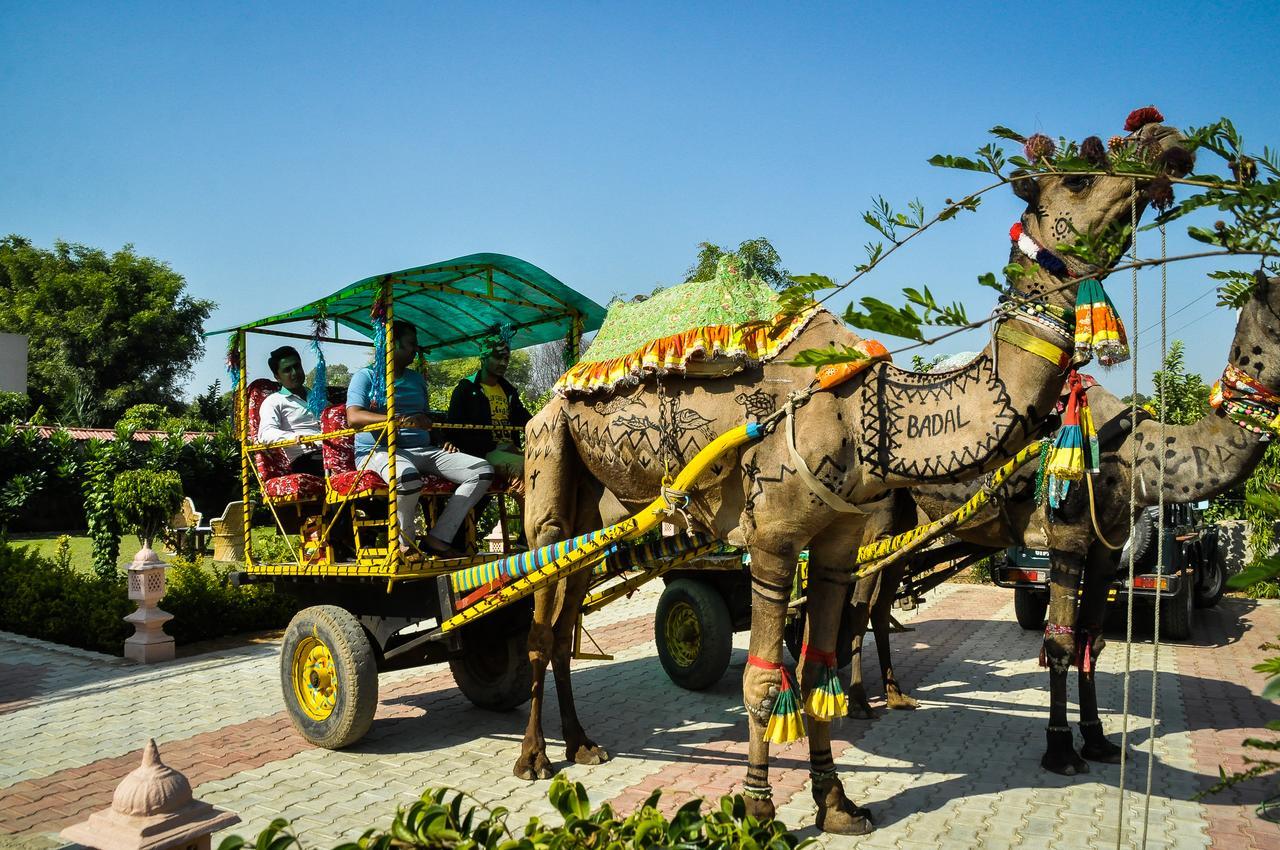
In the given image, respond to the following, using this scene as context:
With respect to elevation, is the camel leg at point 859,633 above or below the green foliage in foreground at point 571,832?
below

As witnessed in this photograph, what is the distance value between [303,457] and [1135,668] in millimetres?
7652

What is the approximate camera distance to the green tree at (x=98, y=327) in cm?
3659

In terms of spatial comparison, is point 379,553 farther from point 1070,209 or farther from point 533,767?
point 1070,209

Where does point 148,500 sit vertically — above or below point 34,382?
below

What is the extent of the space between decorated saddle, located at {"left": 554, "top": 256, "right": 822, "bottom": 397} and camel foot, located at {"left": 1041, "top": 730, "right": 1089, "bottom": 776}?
2.99m

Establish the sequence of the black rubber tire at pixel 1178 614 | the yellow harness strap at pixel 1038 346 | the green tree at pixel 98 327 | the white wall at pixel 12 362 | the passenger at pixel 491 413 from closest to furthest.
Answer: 1. the yellow harness strap at pixel 1038 346
2. the passenger at pixel 491 413
3. the black rubber tire at pixel 1178 614
4. the white wall at pixel 12 362
5. the green tree at pixel 98 327

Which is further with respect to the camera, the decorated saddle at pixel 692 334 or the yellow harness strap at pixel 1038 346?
the decorated saddle at pixel 692 334

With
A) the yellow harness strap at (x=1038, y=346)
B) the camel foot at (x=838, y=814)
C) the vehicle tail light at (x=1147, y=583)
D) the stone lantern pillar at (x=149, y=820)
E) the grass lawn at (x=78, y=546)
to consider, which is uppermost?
the yellow harness strap at (x=1038, y=346)

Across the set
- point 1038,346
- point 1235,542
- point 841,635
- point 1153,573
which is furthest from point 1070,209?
point 1235,542

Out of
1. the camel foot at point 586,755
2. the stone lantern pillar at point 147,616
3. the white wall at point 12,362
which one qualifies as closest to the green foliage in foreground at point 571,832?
the camel foot at point 586,755

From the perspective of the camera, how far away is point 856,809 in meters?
4.70

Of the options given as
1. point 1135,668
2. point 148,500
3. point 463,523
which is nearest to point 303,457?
point 463,523

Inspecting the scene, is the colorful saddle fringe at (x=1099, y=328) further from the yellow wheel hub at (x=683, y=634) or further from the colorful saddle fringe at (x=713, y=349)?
the yellow wheel hub at (x=683, y=634)

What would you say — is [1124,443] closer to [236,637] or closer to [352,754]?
[352,754]
